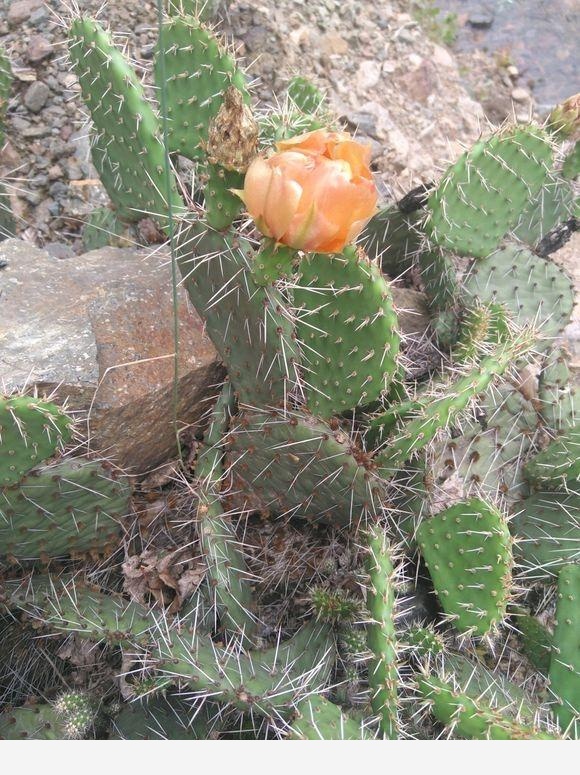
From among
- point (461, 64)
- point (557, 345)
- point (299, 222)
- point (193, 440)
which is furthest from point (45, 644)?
point (461, 64)

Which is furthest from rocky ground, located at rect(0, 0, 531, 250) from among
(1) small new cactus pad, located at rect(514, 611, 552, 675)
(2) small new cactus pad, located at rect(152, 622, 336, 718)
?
(2) small new cactus pad, located at rect(152, 622, 336, 718)

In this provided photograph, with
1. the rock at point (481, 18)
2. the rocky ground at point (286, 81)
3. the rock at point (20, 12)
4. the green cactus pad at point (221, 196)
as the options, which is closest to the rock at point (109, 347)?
the rocky ground at point (286, 81)

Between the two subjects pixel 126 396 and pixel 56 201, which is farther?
pixel 56 201

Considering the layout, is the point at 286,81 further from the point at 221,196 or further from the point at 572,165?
the point at 221,196

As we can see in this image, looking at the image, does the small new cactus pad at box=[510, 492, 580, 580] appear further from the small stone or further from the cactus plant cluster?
the small stone

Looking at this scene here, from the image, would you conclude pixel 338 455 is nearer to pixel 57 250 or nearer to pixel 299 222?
pixel 299 222
